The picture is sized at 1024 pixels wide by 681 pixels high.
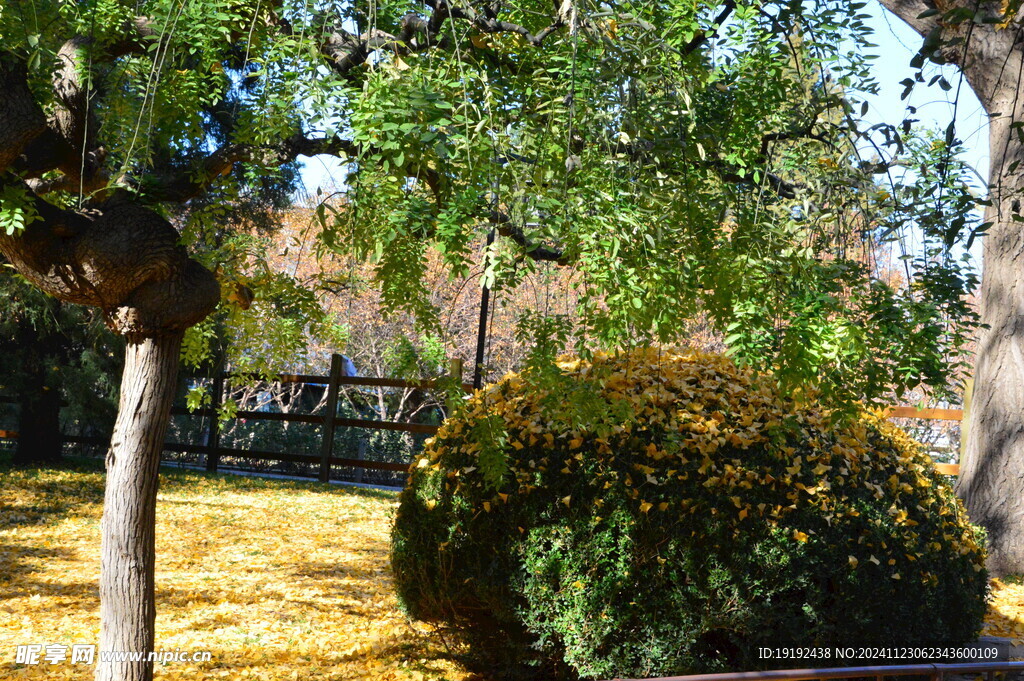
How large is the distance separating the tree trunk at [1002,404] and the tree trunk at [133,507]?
6.48 metres

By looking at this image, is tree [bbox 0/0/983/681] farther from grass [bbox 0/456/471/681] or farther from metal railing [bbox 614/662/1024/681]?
grass [bbox 0/456/471/681]

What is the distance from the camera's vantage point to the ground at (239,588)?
478 cm

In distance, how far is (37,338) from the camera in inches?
417

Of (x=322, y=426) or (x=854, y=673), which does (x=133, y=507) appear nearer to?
(x=854, y=673)

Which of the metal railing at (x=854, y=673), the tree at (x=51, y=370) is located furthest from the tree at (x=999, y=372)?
the tree at (x=51, y=370)

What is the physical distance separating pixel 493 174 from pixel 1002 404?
661 cm

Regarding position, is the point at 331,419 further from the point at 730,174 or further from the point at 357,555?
the point at 730,174

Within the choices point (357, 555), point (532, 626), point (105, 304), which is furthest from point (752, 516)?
point (357, 555)

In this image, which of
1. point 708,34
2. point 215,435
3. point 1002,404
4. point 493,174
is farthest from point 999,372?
point 215,435

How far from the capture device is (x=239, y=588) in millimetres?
6180

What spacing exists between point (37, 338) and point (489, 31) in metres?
9.28

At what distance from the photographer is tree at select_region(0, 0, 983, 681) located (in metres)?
2.19

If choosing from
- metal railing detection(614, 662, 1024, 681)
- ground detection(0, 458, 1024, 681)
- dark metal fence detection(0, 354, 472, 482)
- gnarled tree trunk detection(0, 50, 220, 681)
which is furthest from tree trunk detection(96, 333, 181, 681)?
dark metal fence detection(0, 354, 472, 482)

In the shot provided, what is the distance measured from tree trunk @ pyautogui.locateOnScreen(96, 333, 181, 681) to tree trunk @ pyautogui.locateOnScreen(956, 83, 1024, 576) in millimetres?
6482
